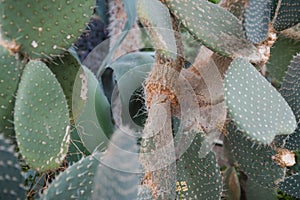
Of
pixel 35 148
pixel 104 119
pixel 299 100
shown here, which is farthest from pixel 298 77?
pixel 35 148

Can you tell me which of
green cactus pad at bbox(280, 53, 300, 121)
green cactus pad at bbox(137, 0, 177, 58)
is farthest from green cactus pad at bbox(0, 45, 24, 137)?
green cactus pad at bbox(280, 53, 300, 121)

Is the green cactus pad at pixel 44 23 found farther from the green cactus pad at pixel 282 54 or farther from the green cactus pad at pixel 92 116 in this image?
the green cactus pad at pixel 282 54

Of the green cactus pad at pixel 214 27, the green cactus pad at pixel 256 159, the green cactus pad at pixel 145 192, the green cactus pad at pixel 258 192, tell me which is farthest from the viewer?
the green cactus pad at pixel 258 192

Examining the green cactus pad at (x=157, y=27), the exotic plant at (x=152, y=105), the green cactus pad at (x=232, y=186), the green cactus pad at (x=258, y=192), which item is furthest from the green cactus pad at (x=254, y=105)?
the green cactus pad at (x=232, y=186)

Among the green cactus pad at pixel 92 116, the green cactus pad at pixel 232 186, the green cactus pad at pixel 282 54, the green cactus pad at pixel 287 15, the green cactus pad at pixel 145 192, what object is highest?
the green cactus pad at pixel 287 15

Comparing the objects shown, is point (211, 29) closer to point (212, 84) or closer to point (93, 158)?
point (212, 84)

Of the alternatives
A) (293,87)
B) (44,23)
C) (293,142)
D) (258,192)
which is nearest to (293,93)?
(293,87)
